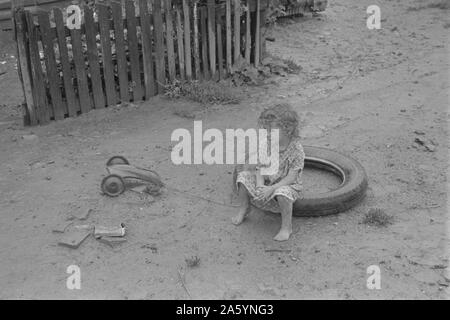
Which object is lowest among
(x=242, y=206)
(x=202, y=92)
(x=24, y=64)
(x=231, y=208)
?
(x=231, y=208)

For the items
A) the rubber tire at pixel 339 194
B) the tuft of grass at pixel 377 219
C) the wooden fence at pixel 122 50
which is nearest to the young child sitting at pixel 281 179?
the rubber tire at pixel 339 194

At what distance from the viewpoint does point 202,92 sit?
8156 mm

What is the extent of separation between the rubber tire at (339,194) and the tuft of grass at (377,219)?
23cm

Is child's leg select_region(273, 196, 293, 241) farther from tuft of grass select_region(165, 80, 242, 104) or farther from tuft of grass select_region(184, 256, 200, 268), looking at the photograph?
tuft of grass select_region(165, 80, 242, 104)

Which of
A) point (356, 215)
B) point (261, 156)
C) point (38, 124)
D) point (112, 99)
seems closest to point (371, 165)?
point (356, 215)

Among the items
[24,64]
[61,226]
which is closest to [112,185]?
[61,226]

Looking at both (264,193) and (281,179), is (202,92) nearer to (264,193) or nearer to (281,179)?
(281,179)

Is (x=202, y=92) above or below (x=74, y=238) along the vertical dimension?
above

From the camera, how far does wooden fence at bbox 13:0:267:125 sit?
24.0 ft

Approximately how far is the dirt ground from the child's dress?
22 cm

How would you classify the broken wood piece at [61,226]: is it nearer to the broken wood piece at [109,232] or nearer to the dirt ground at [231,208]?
the dirt ground at [231,208]

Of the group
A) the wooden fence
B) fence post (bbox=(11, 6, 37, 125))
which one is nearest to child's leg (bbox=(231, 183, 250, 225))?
the wooden fence

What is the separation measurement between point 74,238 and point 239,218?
1.35m

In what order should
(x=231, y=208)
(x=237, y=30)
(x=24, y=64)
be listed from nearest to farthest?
(x=231, y=208) → (x=24, y=64) → (x=237, y=30)
